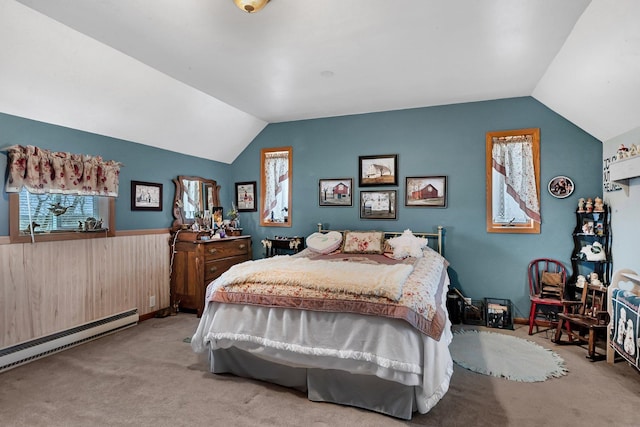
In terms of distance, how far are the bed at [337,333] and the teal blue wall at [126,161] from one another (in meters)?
2.05

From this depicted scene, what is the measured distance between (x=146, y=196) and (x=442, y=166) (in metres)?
3.91

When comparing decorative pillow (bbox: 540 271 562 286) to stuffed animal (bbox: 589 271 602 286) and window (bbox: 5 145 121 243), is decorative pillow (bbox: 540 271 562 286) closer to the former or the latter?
stuffed animal (bbox: 589 271 602 286)

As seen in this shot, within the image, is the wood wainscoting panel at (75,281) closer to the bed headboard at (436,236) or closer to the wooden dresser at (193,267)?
the wooden dresser at (193,267)

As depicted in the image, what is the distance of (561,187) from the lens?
386 centimetres

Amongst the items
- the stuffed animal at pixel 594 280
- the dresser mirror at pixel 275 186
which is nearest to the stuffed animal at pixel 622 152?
the stuffed animal at pixel 594 280

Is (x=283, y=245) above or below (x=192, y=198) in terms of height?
below

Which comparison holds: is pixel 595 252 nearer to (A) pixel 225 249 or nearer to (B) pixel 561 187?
(B) pixel 561 187

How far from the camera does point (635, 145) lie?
2.88 meters

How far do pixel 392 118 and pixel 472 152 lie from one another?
3.82 feet

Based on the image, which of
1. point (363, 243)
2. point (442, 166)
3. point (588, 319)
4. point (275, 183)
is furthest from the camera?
point (275, 183)

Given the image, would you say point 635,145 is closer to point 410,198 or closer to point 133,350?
point 410,198

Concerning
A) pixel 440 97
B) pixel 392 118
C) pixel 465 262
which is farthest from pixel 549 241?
pixel 392 118

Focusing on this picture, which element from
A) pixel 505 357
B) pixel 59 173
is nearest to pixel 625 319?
pixel 505 357

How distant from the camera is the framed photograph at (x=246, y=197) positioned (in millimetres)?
5473
